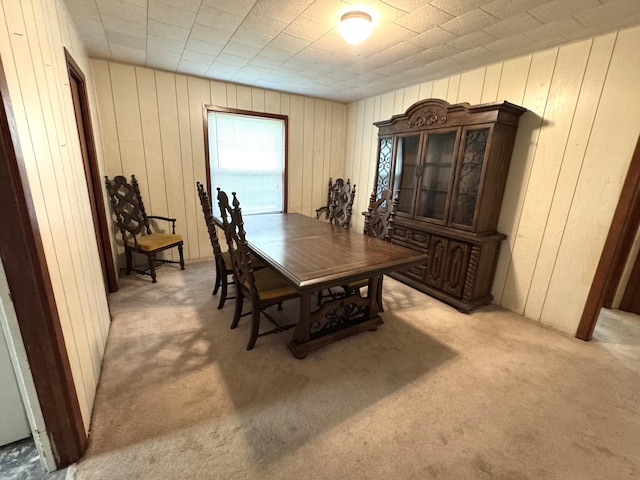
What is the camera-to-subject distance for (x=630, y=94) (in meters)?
2.00

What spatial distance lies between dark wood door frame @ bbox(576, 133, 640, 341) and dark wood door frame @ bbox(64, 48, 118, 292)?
13.4ft

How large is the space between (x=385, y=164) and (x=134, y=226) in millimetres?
3150

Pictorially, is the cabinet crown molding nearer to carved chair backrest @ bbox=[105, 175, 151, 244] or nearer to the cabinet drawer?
the cabinet drawer

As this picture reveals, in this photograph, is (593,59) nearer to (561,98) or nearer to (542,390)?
(561,98)

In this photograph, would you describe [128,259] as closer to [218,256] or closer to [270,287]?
[218,256]

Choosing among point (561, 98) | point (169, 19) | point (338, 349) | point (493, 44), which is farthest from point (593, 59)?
point (169, 19)

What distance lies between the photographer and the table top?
1.63m

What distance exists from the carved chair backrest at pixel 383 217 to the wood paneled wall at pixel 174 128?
2.01 m

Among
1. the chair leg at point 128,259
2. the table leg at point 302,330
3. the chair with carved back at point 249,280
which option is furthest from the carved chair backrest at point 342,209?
the chair leg at point 128,259

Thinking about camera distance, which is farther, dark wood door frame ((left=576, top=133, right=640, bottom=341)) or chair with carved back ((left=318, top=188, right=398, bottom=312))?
chair with carved back ((left=318, top=188, right=398, bottom=312))

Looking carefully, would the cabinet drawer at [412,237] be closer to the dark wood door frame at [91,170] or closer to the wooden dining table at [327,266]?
the wooden dining table at [327,266]

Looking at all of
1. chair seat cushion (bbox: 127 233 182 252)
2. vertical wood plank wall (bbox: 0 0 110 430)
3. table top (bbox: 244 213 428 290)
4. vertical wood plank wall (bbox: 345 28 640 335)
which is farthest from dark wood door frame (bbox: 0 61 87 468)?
vertical wood plank wall (bbox: 345 28 640 335)

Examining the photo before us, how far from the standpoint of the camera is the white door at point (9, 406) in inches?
46.6

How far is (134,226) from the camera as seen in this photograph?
3.41 m
